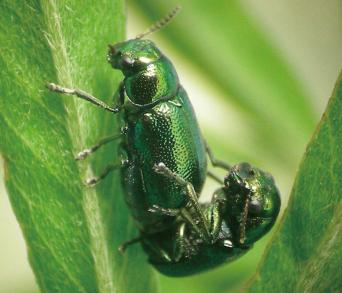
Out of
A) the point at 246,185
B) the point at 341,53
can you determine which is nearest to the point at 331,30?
the point at 341,53

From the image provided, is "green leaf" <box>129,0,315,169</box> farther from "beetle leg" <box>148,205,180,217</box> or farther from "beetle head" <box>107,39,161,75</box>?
"beetle leg" <box>148,205,180,217</box>

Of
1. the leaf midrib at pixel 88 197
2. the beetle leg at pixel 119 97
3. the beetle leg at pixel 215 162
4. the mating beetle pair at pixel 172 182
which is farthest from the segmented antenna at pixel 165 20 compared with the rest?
the leaf midrib at pixel 88 197

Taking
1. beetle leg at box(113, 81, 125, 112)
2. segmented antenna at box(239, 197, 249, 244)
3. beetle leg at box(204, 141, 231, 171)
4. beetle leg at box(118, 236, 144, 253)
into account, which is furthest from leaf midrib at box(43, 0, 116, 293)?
beetle leg at box(204, 141, 231, 171)

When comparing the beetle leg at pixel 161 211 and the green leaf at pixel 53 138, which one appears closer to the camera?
the green leaf at pixel 53 138

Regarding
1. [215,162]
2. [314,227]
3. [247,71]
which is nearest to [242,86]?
[247,71]

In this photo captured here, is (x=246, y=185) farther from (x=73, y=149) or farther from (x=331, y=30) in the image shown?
(x=331, y=30)

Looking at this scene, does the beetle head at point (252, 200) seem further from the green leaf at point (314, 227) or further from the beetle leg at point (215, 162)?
the green leaf at point (314, 227)
